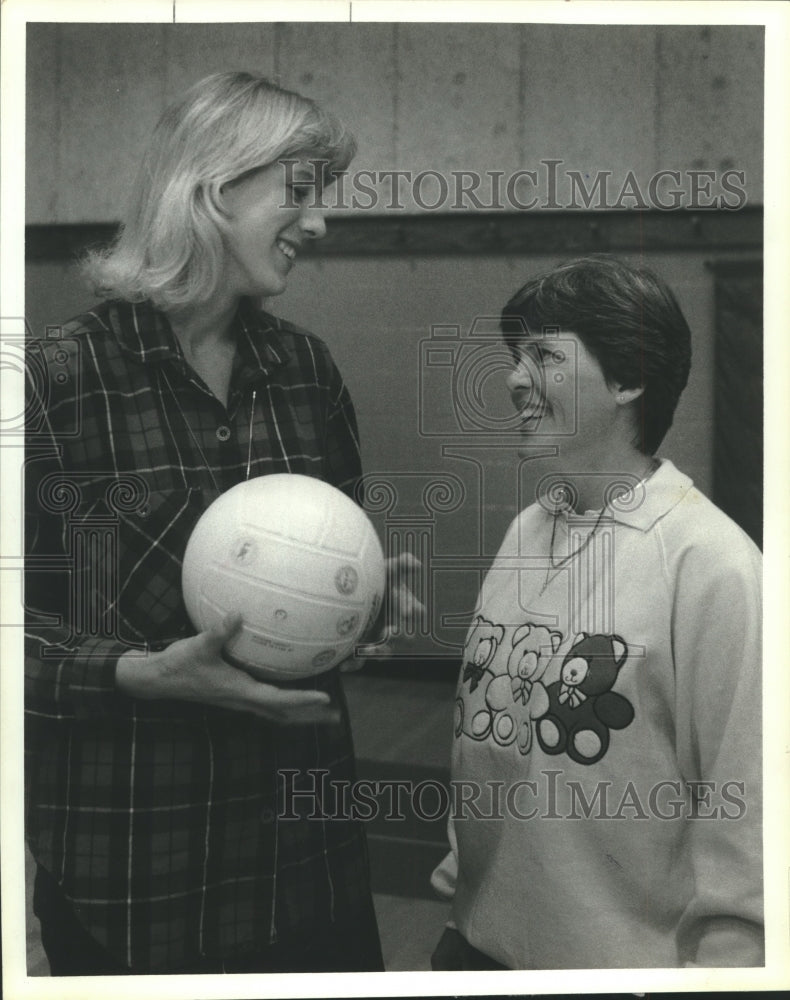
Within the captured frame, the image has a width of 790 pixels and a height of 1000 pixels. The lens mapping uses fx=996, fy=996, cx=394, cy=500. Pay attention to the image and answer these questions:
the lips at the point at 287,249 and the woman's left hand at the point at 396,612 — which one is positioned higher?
the lips at the point at 287,249

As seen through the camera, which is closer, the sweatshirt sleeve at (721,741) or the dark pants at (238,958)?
the sweatshirt sleeve at (721,741)

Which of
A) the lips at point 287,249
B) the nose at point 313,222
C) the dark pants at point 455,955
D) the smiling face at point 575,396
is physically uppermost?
the nose at point 313,222

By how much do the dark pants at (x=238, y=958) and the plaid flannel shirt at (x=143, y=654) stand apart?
0.14 ft

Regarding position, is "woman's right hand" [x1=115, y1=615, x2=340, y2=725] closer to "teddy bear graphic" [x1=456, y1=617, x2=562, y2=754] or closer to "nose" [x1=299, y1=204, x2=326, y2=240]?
"teddy bear graphic" [x1=456, y1=617, x2=562, y2=754]

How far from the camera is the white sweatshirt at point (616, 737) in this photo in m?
2.34

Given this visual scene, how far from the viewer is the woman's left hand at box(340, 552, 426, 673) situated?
2.42 metres

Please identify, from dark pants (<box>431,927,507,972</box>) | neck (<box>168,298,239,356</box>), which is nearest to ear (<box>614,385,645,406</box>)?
neck (<box>168,298,239,356</box>)

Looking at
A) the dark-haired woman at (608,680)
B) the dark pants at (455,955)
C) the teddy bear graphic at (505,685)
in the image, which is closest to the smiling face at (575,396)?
the dark-haired woman at (608,680)

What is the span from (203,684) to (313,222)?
1131 mm

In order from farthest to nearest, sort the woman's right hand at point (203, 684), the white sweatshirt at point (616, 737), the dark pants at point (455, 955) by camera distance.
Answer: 1. the dark pants at point (455, 955)
2. the white sweatshirt at point (616, 737)
3. the woman's right hand at point (203, 684)

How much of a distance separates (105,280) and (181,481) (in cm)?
52

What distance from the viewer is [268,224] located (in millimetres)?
2391

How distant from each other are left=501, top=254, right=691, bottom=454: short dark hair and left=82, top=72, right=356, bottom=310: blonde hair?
0.58m

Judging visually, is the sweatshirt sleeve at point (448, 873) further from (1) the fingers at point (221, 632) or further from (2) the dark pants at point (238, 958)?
(1) the fingers at point (221, 632)
